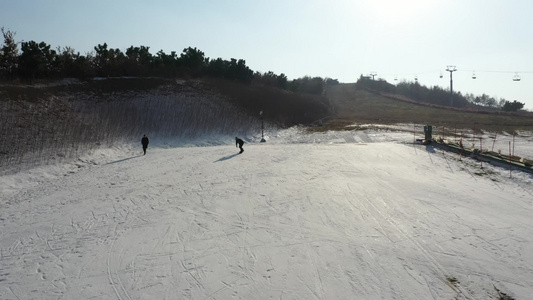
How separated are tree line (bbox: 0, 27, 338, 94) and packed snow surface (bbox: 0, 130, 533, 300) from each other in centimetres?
1956

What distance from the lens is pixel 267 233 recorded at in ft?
28.6

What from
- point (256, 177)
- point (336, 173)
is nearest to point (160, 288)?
point (256, 177)

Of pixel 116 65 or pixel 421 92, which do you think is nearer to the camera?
pixel 116 65

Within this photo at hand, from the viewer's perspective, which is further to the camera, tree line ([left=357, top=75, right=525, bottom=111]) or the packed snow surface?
tree line ([left=357, top=75, right=525, bottom=111])

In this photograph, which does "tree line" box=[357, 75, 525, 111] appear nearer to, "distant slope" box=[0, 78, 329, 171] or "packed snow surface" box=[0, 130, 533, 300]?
"distant slope" box=[0, 78, 329, 171]

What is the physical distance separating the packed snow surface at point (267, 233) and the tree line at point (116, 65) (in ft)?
64.2

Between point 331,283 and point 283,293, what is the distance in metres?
1.11

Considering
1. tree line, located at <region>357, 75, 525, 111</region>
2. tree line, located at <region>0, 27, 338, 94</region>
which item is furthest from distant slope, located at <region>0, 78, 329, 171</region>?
tree line, located at <region>357, 75, 525, 111</region>

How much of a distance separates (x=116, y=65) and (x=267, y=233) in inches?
1383

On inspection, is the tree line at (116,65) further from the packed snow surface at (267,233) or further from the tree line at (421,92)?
the tree line at (421,92)

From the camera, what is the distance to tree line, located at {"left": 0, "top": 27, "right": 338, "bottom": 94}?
28.8m

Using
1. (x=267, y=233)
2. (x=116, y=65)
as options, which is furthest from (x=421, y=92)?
(x=267, y=233)

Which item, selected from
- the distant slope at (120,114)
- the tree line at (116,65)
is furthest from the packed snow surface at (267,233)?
the tree line at (116,65)

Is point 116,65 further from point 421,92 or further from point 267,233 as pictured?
point 421,92
